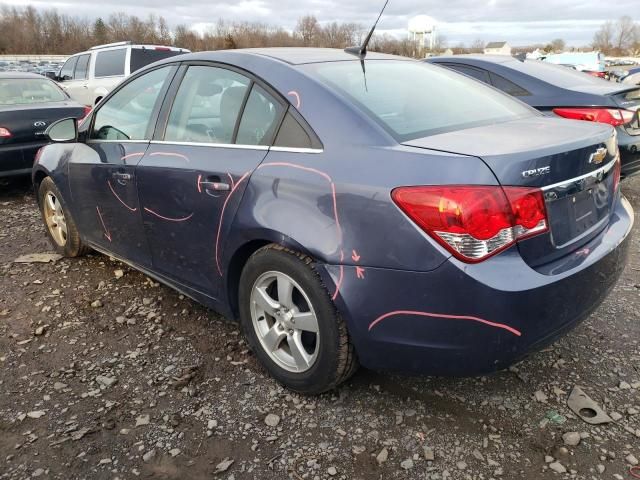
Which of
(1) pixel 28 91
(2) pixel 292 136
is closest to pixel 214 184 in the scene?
(2) pixel 292 136

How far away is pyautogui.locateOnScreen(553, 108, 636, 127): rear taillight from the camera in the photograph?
5.03 metres

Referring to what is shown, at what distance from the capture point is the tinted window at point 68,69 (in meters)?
13.1

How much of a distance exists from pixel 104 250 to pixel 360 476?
2599mm

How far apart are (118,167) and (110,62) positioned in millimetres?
9612

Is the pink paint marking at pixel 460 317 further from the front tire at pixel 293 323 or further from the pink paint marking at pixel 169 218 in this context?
the pink paint marking at pixel 169 218

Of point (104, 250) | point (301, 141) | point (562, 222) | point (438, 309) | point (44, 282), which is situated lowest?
point (44, 282)

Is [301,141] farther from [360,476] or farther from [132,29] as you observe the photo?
[132,29]

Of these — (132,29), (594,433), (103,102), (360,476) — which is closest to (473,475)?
(360,476)

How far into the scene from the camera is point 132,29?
78.1 m

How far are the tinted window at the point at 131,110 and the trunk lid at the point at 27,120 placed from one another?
3.29m

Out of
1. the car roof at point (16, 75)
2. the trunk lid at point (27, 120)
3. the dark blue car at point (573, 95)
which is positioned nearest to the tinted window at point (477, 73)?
the dark blue car at point (573, 95)

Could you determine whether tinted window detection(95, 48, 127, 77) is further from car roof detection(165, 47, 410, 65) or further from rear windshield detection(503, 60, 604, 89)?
car roof detection(165, 47, 410, 65)

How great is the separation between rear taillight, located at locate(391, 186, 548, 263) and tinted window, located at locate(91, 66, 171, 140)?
6.57ft

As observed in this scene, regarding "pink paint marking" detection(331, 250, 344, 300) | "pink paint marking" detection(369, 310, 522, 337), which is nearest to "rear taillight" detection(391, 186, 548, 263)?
"pink paint marking" detection(369, 310, 522, 337)
